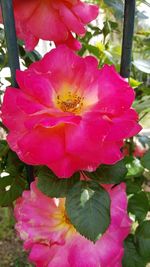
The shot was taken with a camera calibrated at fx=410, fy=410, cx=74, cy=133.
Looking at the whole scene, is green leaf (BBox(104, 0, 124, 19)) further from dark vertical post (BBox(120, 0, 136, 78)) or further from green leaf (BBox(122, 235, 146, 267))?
green leaf (BBox(122, 235, 146, 267))

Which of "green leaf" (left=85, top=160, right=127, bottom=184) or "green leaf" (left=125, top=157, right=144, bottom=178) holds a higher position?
"green leaf" (left=85, top=160, right=127, bottom=184)

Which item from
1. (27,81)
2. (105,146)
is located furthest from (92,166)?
(27,81)

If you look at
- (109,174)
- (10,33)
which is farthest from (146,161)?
(10,33)

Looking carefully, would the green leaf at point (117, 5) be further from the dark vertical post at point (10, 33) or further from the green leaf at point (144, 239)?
the green leaf at point (144, 239)

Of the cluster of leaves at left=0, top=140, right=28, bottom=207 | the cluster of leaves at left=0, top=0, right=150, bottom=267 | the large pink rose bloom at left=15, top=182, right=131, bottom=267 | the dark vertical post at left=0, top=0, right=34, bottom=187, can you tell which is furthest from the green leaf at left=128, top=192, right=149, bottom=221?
the dark vertical post at left=0, top=0, right=34, bottom=187

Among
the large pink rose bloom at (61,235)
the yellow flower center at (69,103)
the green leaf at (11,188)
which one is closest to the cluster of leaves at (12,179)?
the green leaf at (11,188)

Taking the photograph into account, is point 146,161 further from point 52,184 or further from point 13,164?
point 13,164
